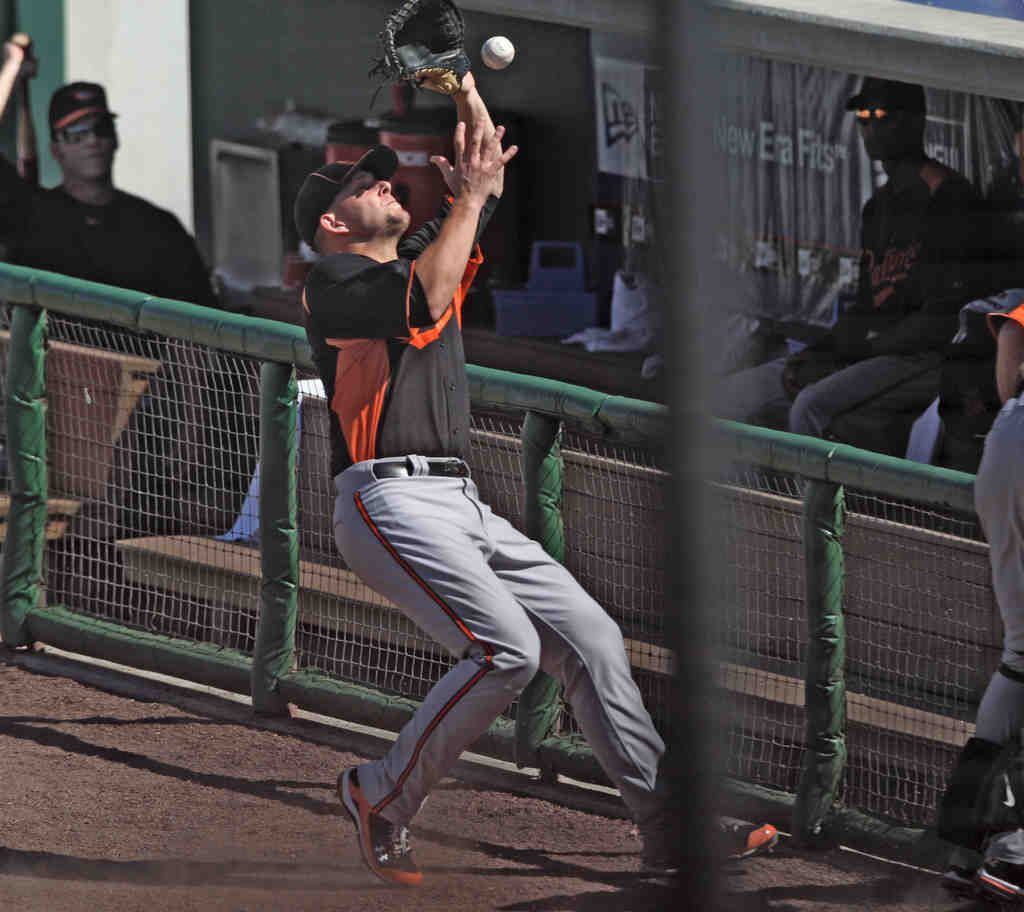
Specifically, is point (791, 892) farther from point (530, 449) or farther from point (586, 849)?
point (530, 449)

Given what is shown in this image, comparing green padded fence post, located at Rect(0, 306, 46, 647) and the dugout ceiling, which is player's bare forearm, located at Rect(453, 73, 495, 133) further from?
green padded fence post, located at Rect(0, 306, 46, 647)

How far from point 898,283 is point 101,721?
2.56 metres

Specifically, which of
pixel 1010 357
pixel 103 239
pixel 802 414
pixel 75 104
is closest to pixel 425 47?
pixel 1010 357

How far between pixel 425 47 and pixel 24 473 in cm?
203

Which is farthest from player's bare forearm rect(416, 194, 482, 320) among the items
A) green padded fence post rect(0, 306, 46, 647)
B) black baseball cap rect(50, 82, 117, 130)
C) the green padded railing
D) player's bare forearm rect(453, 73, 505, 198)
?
black baseball cap rect(50, 82, 117, 130)

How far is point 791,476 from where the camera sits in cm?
376

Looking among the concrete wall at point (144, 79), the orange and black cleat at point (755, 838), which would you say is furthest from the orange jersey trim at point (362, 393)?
the concrete wall at point (144, 79)

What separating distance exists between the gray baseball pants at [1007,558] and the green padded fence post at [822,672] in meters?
0.36

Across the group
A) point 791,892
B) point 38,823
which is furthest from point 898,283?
point 38,823

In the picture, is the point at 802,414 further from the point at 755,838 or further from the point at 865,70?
the point at 755,838

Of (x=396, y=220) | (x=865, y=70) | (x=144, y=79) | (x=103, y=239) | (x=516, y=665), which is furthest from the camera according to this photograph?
(x=144, y=79)

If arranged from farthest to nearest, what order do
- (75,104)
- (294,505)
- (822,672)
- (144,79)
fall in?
(144,79)
(75,104)
(294,505)
(822,672)

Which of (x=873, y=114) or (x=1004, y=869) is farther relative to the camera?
(x=873, y=114)

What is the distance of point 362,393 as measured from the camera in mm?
3443
